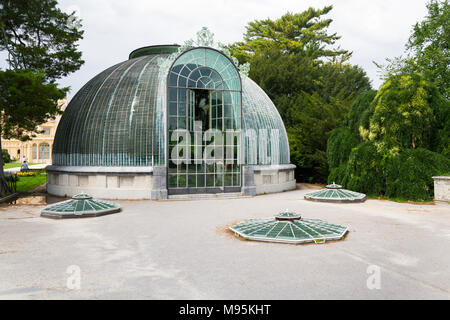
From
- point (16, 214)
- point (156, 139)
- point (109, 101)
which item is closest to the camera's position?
point (16, 214)

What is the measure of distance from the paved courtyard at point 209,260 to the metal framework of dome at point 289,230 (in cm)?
34

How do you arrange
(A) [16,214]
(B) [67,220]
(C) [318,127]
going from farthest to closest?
(C) [318,127]
(A) [16,214]
(B) [67,220]

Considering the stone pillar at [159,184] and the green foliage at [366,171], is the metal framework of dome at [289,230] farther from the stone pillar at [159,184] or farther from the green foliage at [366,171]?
the green foliage at [366,171]

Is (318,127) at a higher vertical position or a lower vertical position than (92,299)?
higher

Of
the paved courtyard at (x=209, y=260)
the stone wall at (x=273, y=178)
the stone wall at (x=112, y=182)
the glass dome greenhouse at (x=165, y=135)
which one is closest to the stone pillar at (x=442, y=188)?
the paved courtyard at (x=209, y=260)

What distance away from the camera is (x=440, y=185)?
62.5ft

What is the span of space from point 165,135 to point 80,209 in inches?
305

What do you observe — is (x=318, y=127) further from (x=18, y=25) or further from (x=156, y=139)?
(x=18, y=25)

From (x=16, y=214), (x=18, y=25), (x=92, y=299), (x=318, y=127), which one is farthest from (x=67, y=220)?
(x=318, y=127)

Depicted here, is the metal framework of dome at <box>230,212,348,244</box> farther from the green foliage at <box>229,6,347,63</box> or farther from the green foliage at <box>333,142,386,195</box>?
the green foliage at <box>229,6,347,63</box>

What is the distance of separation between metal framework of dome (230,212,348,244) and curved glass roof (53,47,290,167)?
444 inches

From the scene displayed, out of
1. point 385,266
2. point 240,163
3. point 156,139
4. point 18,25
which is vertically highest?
point 18,25

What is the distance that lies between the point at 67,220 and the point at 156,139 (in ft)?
28.0

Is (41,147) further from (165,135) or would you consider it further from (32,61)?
(165,135)
